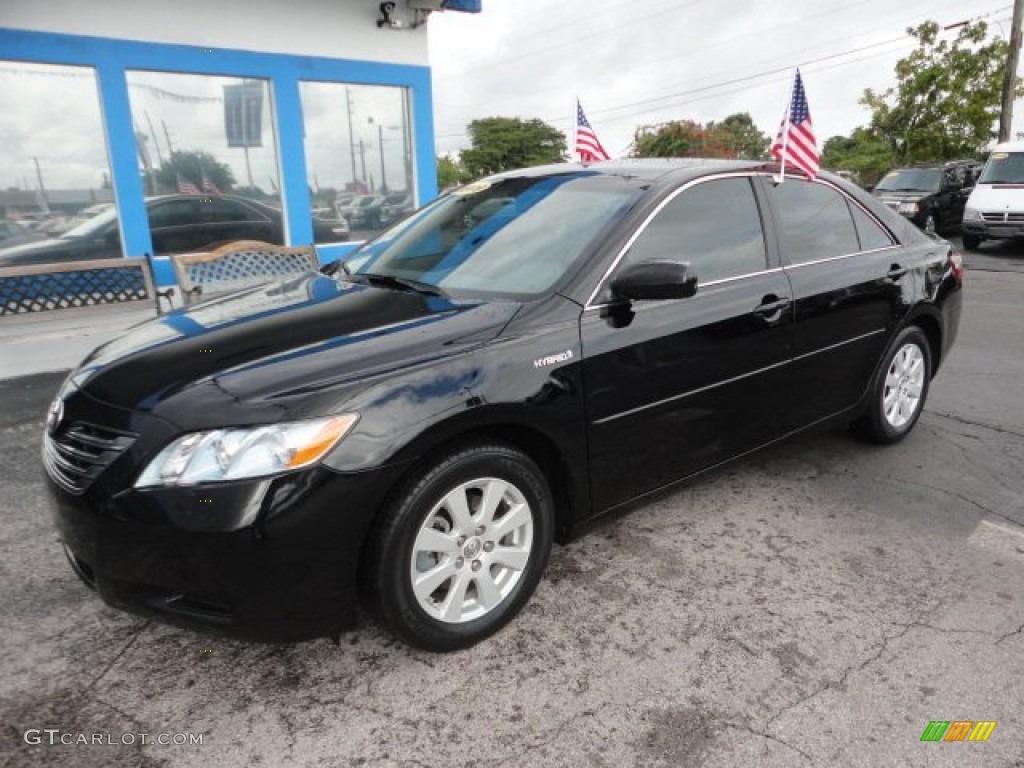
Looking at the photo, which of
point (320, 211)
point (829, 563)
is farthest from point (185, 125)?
point (829, 563)

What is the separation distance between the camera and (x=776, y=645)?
99.6 inches

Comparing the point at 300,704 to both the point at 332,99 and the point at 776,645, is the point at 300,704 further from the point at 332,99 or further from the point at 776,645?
the point at 332,99

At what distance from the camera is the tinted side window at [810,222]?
3.48 m

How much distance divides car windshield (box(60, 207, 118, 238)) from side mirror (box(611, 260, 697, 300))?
6.78 meters

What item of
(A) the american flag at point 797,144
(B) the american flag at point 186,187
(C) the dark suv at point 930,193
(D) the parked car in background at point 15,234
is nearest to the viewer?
(A) the american flag at point 797,144

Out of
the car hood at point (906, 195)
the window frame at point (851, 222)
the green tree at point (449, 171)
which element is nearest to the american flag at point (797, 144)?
the window frame at point (851, 222)

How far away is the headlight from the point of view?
2031 mm

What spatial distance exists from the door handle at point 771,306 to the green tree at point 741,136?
60309mm

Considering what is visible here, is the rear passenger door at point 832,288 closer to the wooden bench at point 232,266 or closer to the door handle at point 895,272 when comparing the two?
the door handle at point 895,272

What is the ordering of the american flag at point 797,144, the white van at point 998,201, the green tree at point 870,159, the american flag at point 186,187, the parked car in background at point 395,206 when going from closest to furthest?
1. the american flag at point 797,144
2. the american flag at point 186,187
3. the parked car in background at point 395,206
4. the white van at point 998,201
5. the green tree at point 870,159

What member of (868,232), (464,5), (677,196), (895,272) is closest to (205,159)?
(464,5)

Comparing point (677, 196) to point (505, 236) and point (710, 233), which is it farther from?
Result: point (505, 236)

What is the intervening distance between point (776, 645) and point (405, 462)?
142cm

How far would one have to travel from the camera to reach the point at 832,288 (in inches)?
140
